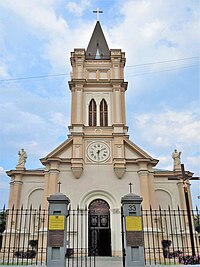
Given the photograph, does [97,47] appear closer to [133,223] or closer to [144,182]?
[144,182]

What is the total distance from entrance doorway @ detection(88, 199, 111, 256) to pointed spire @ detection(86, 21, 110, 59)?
51.0 ft

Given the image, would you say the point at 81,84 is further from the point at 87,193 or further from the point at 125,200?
the point at 125,200

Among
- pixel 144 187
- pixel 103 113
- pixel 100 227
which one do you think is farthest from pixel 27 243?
pixel 103 113

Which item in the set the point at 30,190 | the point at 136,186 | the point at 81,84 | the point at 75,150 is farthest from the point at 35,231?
the point at 81,84

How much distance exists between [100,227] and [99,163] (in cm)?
504

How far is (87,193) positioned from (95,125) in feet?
21.3

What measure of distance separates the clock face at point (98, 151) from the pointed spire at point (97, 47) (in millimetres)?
10461

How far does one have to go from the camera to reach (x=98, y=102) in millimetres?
26422

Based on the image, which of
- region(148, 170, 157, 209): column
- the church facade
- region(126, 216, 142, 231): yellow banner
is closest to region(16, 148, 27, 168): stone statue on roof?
the church facade

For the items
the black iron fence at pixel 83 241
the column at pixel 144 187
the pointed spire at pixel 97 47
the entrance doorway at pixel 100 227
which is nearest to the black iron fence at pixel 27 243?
the black iron fence at pixel 83 241

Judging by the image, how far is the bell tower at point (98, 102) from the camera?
2364 centimetres

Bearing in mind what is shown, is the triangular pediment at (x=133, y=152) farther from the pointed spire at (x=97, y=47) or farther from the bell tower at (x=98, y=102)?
the pointed spire at (x=97, y=47)

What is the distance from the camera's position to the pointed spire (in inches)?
1184

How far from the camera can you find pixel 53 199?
11.4 m
